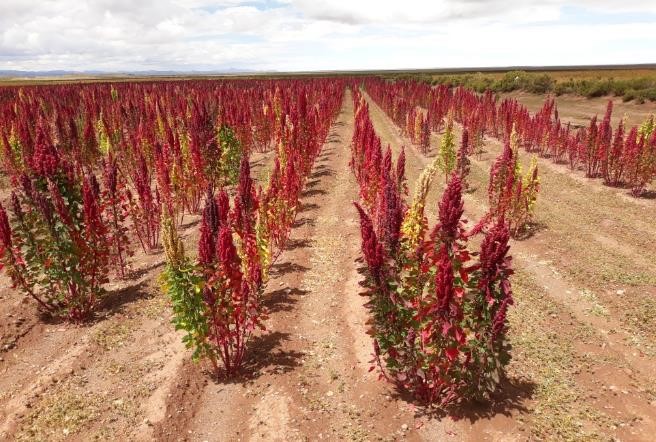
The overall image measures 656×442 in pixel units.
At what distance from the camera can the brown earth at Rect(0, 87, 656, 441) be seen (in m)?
5.18

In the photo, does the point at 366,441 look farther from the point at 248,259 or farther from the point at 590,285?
the point at 590,285

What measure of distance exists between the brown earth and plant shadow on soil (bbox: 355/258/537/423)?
21 millimetres

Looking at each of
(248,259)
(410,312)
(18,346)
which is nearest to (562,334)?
(410,312)

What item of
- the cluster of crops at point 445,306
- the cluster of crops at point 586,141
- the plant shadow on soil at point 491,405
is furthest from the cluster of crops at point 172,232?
the cluster of crops at point 586,141

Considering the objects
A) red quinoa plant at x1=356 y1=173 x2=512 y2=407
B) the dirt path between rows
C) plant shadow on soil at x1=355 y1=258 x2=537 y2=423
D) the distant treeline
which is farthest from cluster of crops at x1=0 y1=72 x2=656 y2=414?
the distant treeline

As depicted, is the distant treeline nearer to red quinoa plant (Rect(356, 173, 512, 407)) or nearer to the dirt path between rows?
the dirt path between rows

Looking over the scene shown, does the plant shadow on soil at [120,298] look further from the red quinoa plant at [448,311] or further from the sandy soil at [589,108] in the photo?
the sandy soil at [589,108]

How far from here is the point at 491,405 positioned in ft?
17.6

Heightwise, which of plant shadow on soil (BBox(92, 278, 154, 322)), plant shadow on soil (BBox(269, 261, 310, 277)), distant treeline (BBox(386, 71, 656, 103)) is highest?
distant treeline (BBox(386, 71, 656, 103))

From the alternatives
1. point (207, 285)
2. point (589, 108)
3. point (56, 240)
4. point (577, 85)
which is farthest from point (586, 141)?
point (577, 85)

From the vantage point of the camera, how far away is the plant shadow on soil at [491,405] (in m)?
5.26

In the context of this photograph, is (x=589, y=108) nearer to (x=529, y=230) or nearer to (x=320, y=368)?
(x=529, y=230)

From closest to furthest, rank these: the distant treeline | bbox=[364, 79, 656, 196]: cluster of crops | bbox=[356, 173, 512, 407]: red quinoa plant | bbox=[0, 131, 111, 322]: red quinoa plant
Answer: bbox=[356, 173, 512, 407]: red quinoa plant < bbox=[0, 131, 111, 322]: red quinoa plant < bbox=[364, 79, 656, 196]: cluster of crops < the distant treeline

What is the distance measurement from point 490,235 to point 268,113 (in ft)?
65.2
